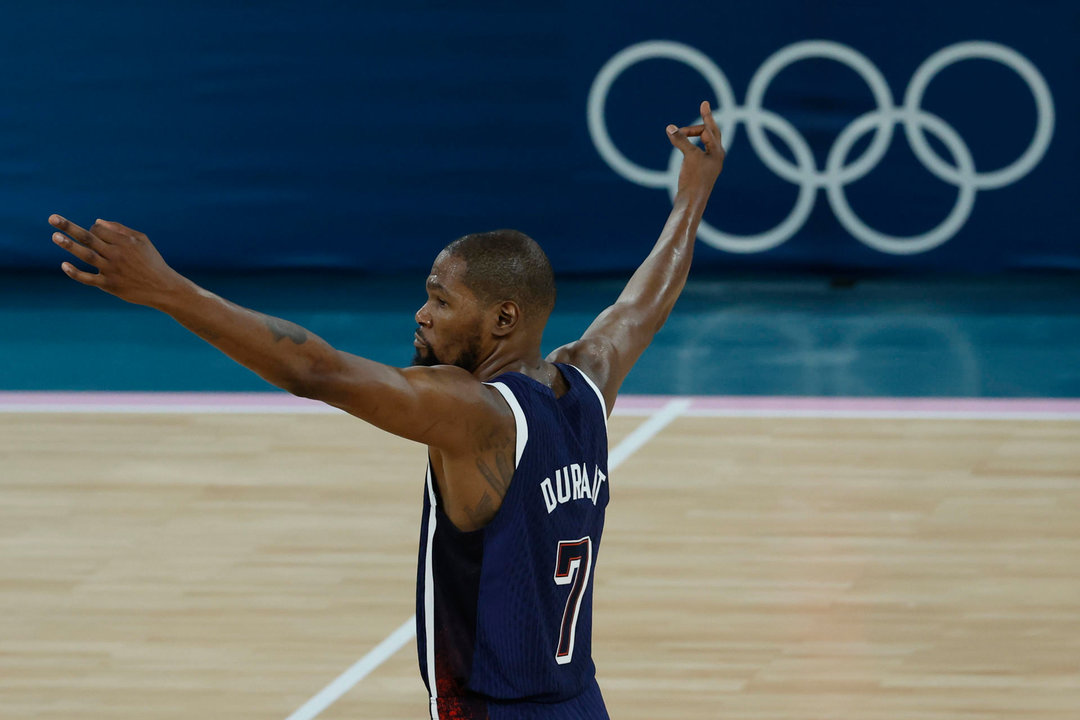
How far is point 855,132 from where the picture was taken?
37.6 ft

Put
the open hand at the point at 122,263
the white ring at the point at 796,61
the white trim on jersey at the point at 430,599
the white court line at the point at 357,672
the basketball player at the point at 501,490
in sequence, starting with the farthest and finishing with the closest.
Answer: the white ring at the point at 796,61
the white court line at the point at 357,672
the white trim on jersey at the point at 430,599
the basketball player at the point at 501,490
the open hand at the point at 122,263

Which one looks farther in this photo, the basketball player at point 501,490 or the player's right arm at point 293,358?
the basketball player at point 501,490

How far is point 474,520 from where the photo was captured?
2.86 m

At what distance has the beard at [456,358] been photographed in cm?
292

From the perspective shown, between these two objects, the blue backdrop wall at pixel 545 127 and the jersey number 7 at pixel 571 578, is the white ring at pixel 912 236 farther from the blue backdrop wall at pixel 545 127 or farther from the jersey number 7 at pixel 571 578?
the jersey number 7 at pixel 571 578

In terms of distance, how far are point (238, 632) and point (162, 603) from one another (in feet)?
1.40

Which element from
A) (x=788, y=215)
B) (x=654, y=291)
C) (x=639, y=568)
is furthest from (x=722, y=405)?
(x=654, y=291)

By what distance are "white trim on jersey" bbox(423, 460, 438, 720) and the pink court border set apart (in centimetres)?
532

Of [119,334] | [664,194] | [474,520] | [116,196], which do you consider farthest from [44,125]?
[474,520]

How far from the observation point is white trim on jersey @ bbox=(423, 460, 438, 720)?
290 centimetres

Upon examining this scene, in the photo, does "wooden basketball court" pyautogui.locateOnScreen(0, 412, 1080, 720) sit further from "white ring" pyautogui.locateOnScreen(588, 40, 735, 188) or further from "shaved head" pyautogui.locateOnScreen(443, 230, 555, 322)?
"white ring" pyautogui.locateOnScreen(588, 40, 735, 188)

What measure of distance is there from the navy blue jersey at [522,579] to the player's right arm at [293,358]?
0.43 ft

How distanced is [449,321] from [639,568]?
3.09 metres

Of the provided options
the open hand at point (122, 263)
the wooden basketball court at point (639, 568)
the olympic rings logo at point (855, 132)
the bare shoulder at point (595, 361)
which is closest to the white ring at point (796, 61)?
the olympic rings logo at point (855, 132)
